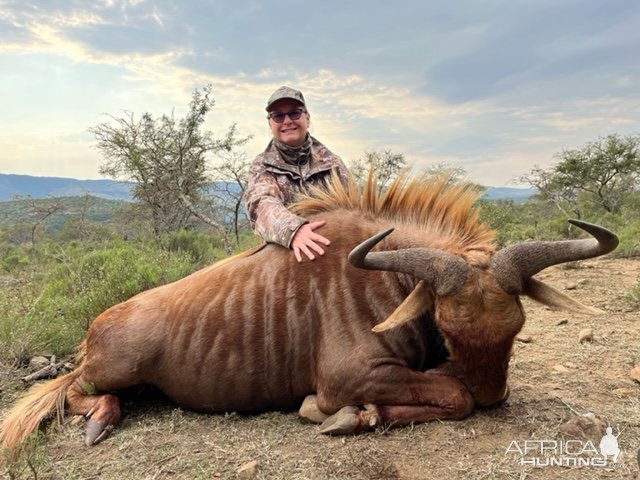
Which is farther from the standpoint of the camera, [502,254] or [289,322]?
[289,322]

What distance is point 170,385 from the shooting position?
3756 millimetres

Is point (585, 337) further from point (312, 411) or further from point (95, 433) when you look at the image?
point (95, 433)

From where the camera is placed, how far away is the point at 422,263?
114 inches

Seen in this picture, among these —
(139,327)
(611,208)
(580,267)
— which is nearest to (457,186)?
(139,327)

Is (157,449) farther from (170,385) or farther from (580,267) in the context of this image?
(580,267)

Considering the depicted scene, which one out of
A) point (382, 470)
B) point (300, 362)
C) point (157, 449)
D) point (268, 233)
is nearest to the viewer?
point (382, 470)

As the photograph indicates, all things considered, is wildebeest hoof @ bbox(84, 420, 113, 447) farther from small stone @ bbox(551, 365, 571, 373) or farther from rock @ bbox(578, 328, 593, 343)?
rock @ bbox(578, 328, 593, 343)

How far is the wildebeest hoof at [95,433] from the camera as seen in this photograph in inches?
133

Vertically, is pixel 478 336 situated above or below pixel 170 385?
above

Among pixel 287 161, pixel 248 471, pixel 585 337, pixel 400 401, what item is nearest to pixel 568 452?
pixel 400 401

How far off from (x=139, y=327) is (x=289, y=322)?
3.61ft

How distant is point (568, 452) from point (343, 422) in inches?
47.1

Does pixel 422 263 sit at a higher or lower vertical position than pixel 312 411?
higher

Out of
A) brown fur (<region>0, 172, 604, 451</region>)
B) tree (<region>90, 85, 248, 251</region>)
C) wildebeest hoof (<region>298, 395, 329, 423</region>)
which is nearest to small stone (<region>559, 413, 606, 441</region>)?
brown fur (<region>0, 172, 604, 451</region>)
